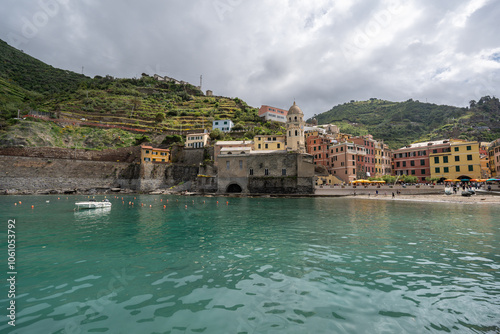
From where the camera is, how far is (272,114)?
236ft

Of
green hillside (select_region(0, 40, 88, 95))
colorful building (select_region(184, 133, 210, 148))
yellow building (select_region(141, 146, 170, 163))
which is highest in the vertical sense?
green hillside (select_region(0, 40, 88, 95))

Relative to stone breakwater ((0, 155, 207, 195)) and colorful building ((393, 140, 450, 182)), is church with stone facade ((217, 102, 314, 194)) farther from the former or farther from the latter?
colorful building ((393, 140, 450, 182))

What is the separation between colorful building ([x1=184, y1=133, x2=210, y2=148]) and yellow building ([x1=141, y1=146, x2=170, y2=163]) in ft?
16.5

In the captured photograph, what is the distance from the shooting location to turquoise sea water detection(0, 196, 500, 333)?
3760 mm

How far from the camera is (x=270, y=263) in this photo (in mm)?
6707

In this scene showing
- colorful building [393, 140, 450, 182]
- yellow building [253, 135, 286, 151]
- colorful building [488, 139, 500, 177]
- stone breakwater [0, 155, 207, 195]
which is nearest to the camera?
stone breakwater [0, 155, 207, 195]

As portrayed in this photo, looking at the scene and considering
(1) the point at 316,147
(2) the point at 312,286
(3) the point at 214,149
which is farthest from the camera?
(1) the point at 316,147

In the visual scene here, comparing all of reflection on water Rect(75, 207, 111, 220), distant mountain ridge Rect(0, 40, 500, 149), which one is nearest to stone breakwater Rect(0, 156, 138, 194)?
distant mountain ridge Rect(0, 40, 500, 149)

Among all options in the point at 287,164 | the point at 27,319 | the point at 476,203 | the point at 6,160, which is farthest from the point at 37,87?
the point at 476,203

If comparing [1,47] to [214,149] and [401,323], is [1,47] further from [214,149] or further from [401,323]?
[401,323]

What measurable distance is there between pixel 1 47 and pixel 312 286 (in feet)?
504

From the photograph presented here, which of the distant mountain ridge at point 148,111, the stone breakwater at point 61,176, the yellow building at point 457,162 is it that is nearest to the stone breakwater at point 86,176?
the stone breakwater at point 61,176

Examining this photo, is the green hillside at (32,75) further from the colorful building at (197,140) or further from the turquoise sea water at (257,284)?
the turquoise sea water at (257,284)

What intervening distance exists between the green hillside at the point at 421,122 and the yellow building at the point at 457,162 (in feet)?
127
